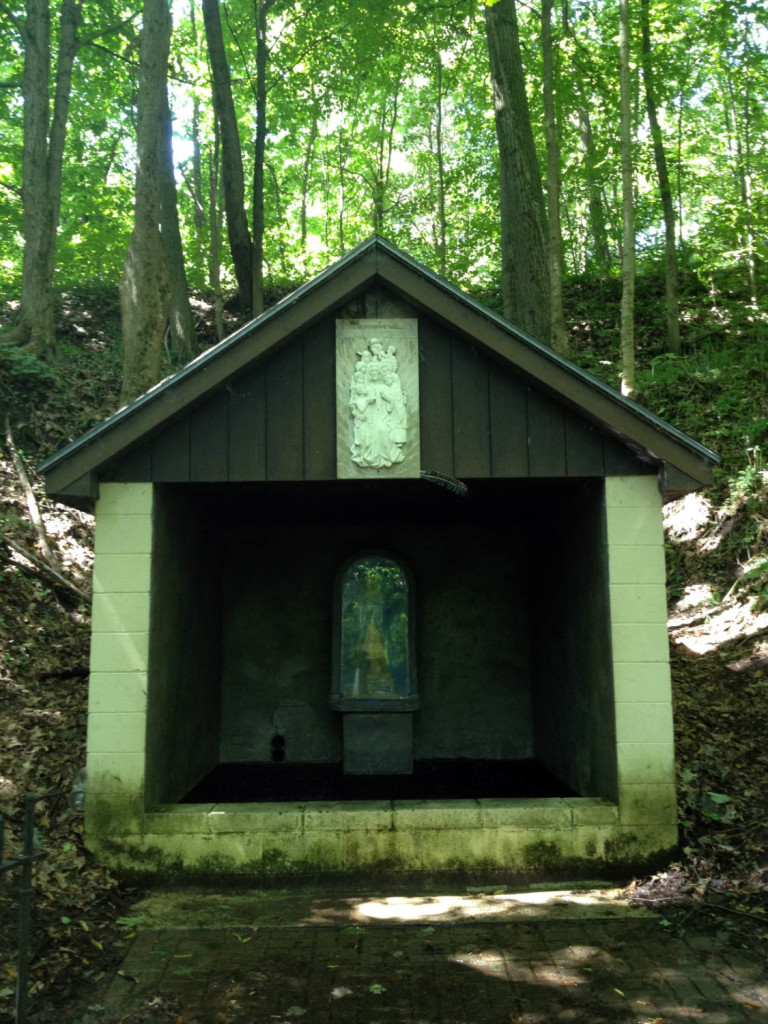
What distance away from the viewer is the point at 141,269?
10.1 metres

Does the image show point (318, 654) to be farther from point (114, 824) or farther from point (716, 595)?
point (716, 595)

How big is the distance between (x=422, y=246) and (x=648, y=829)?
65.9ft

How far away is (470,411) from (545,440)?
60 centimetres

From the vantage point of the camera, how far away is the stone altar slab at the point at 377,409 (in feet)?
20.5

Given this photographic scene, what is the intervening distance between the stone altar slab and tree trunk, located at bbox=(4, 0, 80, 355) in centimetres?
804

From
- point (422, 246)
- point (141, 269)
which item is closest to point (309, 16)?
point (422, 246)

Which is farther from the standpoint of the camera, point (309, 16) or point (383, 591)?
point (309, 16)

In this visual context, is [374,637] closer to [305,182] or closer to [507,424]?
[507,424]

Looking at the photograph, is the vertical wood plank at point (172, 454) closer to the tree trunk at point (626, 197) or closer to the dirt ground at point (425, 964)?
the dirt ground at point (425, 964)

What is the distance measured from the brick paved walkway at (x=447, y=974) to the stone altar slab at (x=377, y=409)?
309 cm

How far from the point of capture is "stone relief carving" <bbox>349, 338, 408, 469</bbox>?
6.25 meters

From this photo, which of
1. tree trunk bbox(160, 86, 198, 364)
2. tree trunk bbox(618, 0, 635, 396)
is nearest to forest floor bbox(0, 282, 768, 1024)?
tree trunk bbox(160, 86, 198, 364)

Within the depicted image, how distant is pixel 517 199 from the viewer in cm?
1091

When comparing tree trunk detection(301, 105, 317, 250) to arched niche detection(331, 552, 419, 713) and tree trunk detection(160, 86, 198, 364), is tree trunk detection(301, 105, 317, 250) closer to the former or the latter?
tree trunk detection(160, 86, 198, 364)
